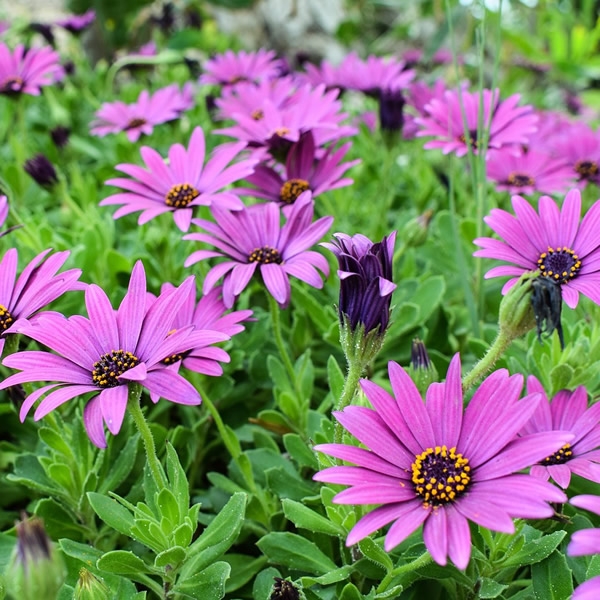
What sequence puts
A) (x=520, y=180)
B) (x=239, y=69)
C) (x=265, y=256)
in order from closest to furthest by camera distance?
(x=265, y=256)
(x=520, y=180)
(x=239, y=69)

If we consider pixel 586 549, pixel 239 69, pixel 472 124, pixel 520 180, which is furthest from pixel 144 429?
pixel 239 69

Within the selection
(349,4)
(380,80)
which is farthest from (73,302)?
(349,4)

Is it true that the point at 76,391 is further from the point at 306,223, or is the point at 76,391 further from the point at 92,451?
the point at 306,223

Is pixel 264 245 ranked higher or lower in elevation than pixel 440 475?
higher

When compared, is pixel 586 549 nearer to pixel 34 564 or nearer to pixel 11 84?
pixel 34 564

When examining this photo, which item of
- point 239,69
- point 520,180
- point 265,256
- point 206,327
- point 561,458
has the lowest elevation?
point 561,458

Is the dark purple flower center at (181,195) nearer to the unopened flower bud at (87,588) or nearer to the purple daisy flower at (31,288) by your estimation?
the purple daisy flower at (31,288)

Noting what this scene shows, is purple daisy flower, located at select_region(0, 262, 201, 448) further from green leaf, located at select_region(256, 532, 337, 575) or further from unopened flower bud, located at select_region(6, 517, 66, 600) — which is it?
green leaf, located at select_region(256, 532, 337, 575)

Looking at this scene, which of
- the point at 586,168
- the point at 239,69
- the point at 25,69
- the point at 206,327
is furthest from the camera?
the point at 239,69

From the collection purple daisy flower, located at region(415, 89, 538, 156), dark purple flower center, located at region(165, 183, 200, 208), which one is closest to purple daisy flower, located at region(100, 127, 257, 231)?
dark purple flower center, located at region(165, 183, 200, 208)
